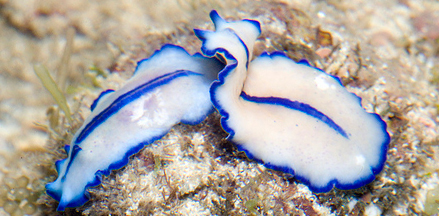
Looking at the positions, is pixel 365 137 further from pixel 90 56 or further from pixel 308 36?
pixel 90 56

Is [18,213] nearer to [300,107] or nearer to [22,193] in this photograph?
[22,193]

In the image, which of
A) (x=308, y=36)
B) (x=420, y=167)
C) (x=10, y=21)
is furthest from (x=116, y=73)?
(x=420, y=167)

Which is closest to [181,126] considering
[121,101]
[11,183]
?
[121,101]

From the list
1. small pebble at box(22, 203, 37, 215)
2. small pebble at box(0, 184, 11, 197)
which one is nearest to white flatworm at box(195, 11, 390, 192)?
small pebble at box(22, 203, 37, 215)

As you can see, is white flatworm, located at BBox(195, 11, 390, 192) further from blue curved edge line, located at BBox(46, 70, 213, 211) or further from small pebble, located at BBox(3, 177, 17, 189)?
small pebble, located at BBox(3, 177, 17, 189)

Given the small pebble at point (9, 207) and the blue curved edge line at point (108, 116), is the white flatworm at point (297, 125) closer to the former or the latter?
the blue curved edge line at point (108, 116)
